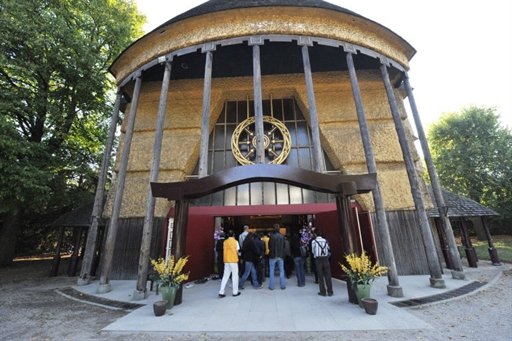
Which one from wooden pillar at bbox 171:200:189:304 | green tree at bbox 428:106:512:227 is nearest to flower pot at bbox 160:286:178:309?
wooden pillar at bbox 171:200:189:304

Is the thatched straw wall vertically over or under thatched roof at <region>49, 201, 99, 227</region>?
over

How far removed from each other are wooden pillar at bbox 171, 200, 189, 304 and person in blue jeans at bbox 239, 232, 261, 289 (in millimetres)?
1869

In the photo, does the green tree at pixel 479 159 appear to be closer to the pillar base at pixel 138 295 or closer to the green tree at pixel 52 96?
the pillar base at pixel 138 295

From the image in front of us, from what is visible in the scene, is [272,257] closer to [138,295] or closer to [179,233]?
[179,233]

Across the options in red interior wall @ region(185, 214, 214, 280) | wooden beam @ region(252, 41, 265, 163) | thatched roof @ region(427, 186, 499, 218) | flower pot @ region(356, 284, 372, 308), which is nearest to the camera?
flower pot @ region(356, 284, 372, 308)

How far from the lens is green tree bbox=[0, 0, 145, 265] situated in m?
8.95

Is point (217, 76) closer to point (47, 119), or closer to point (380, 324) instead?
point (47, 119)

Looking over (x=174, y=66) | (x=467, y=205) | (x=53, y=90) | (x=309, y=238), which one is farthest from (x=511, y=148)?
(x=53, y=90)

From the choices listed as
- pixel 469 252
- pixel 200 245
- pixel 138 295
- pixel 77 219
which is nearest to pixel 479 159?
Result: pixel 469 252

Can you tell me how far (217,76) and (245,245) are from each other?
813 centimetres

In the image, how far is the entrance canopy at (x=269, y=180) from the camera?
5703 millimetres

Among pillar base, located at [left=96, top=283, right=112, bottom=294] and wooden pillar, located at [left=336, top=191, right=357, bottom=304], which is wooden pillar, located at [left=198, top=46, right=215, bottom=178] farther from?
pillar base, located at [left=96, top=283, right=112, bottom=294]

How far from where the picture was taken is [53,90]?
11.4m

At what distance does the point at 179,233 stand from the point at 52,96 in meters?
10.7
